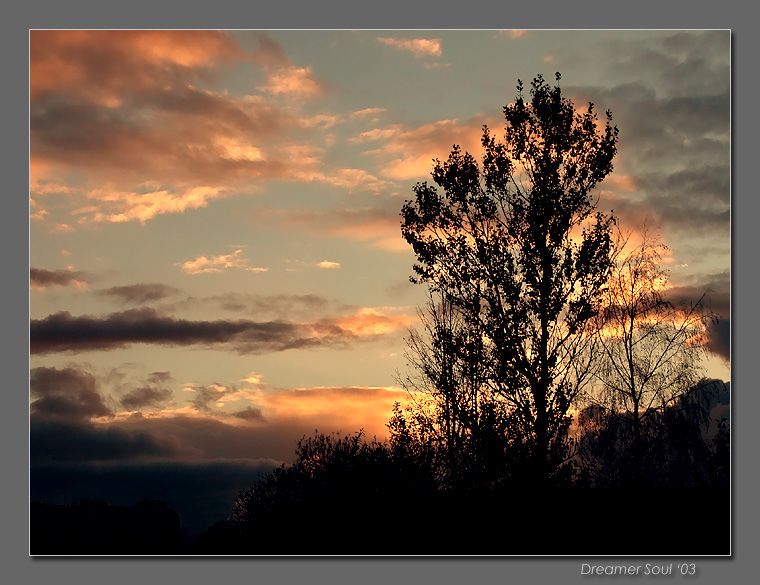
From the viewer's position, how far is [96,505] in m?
15.4

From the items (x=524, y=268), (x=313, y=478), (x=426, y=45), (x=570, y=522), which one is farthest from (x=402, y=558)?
(x=313, y=478)

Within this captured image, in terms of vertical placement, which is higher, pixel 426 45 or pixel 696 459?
pixel 426 45

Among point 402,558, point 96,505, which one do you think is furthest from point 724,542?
point 96,505

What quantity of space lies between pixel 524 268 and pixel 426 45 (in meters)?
5.24

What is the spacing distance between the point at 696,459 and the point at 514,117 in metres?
9.25

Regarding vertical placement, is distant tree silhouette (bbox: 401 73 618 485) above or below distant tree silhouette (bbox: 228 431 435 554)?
above

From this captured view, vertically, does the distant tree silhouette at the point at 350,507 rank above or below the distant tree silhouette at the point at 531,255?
below

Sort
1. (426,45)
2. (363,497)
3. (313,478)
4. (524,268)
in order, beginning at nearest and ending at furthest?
(426,45) → (524,268) → (363,497) → (313,478)

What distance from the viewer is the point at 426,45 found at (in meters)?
12.0

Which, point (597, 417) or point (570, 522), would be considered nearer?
point (570, 522)

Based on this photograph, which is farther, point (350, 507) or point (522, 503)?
point (350, 507)

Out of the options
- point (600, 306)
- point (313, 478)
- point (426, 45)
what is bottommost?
point (313, 478)
